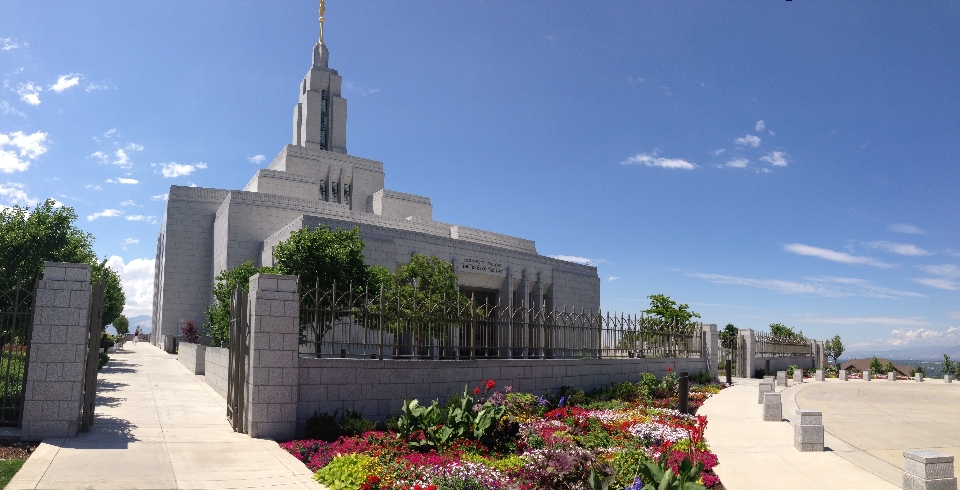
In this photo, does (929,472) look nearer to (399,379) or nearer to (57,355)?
(399,379)

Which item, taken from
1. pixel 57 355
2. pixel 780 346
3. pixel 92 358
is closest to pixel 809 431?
pixel 92 358

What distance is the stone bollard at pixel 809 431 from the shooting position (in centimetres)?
1209

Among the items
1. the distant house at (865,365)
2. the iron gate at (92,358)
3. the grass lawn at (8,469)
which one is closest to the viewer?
the grass lawn at (8,469)

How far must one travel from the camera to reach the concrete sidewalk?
977 cm

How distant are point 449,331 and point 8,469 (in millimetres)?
8757

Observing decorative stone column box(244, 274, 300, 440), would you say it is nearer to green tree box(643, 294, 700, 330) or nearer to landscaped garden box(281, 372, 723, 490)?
landscaped garden box(281, 372, 723, 490)

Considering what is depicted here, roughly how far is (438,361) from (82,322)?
6800 mm

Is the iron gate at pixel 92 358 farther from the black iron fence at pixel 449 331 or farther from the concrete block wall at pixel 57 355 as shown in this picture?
the black iron fence at pixel 449 331

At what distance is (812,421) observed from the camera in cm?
1212

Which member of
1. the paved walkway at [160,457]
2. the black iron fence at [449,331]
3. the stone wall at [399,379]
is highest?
the black iron fence at [449,331]

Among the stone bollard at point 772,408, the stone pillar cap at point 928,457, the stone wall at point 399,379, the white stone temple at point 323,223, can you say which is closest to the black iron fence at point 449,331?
the stone wall at point 399,379

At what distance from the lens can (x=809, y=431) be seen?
480 inches

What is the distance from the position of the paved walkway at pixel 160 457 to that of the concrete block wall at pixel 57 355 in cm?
47

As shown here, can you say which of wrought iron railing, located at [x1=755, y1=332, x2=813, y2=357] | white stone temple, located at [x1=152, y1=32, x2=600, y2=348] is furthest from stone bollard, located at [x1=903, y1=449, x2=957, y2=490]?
white stone temple, located at [x1=152, y1=32, x2=600, y2=348]
